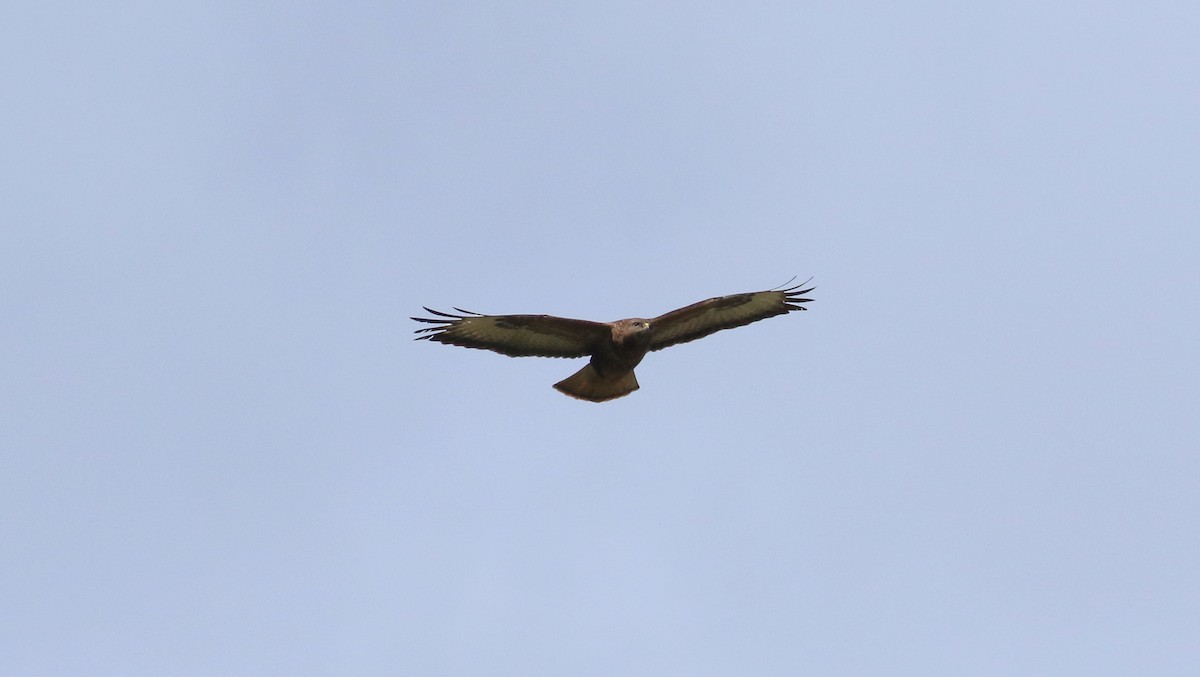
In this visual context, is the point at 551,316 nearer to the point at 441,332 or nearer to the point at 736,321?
the point at 441,332

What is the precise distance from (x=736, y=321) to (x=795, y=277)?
3.26 ft

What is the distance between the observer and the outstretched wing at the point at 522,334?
59.2 ft

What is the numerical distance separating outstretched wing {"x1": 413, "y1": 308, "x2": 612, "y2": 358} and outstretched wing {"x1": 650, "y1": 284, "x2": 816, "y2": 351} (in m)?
0.94

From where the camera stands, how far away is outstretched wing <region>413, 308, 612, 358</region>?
711 inches

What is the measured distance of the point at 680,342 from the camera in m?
19.7

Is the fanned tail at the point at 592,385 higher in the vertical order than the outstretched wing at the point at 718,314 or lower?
lower

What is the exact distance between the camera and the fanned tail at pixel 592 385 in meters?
18.8

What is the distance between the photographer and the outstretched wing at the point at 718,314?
62.9 feet

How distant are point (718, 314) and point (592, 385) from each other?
7.13 ft

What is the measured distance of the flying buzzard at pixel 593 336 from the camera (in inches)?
714

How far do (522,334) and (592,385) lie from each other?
1115mm

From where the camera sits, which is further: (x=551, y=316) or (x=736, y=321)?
(x=736, y=321)

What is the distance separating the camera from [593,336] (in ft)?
60.7

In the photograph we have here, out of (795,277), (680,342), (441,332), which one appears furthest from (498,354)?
(795,277)
